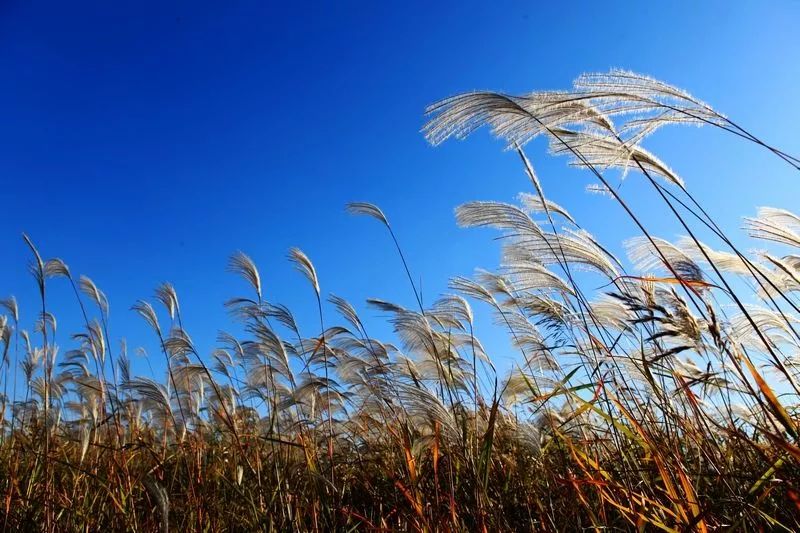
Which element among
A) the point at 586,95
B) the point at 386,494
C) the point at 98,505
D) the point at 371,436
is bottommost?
the point at 386,494

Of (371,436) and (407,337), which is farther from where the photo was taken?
(371,436)

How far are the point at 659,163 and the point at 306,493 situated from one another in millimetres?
2487

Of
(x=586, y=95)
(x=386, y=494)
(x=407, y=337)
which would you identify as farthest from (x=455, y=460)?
(x=586, y=95)

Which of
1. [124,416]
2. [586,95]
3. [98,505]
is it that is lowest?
[98,505]

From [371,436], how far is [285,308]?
1477 millimetres

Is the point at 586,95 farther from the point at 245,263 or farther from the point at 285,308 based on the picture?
the point at 245,263

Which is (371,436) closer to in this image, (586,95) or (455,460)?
(455,460)

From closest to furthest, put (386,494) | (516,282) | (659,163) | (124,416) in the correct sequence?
(659,163), (516,282), (386,494), (124,416)

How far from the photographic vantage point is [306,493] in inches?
113

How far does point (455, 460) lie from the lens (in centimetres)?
290

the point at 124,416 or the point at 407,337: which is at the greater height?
the point at 124,416

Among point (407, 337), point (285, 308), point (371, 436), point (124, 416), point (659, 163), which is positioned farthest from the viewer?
point (124, 416)

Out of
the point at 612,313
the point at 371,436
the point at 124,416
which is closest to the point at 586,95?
the point at 612,313

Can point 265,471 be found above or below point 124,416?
below
